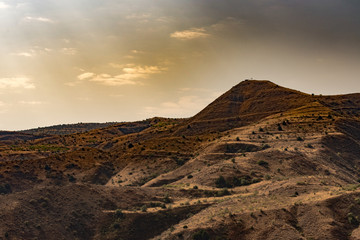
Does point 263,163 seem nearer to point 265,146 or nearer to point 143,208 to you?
point 265,146

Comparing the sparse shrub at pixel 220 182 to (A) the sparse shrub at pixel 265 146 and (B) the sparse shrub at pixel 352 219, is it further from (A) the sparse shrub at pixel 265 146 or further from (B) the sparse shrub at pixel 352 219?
(B) the sparse shrub at pixel 352 219

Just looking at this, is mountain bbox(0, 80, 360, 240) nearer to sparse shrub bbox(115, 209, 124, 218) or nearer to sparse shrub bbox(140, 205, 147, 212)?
sparse shrub bbox(140, 205, 147, 212)


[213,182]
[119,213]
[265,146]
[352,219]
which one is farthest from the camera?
[265,146]

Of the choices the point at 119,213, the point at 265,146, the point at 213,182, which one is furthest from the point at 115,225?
the point at 265,146

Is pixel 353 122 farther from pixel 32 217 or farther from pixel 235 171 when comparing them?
pixel 32 217

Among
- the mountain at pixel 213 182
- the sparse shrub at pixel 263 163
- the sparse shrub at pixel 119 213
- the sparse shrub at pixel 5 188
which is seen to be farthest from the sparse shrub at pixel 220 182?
the sparse shrub at pixel 5 188

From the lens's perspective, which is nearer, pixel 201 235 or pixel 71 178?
pixel 201 235

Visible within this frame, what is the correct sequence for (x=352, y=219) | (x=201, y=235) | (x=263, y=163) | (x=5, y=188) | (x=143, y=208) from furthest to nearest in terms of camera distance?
(x=263, y=163)
(x=5, y=188)
(x=143, y=208)
(x=352, y=219)
(x=201, y=235)

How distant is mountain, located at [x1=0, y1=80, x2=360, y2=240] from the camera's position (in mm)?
41750

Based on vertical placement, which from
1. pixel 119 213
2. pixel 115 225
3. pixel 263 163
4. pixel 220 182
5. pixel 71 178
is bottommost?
pixel 115 225

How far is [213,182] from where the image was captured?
2459 inches

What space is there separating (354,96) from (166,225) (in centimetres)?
10114

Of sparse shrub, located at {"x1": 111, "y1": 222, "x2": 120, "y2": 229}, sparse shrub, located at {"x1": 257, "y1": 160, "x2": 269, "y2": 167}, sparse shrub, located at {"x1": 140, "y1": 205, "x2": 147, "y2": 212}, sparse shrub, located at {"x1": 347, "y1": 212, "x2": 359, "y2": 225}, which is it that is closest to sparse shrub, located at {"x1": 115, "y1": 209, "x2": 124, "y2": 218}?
sparse shrub, located at {"x1": 111, "y1": 222, "x2": 120, "y2": 229}

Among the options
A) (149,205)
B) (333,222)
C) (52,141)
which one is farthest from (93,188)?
(52,141)
